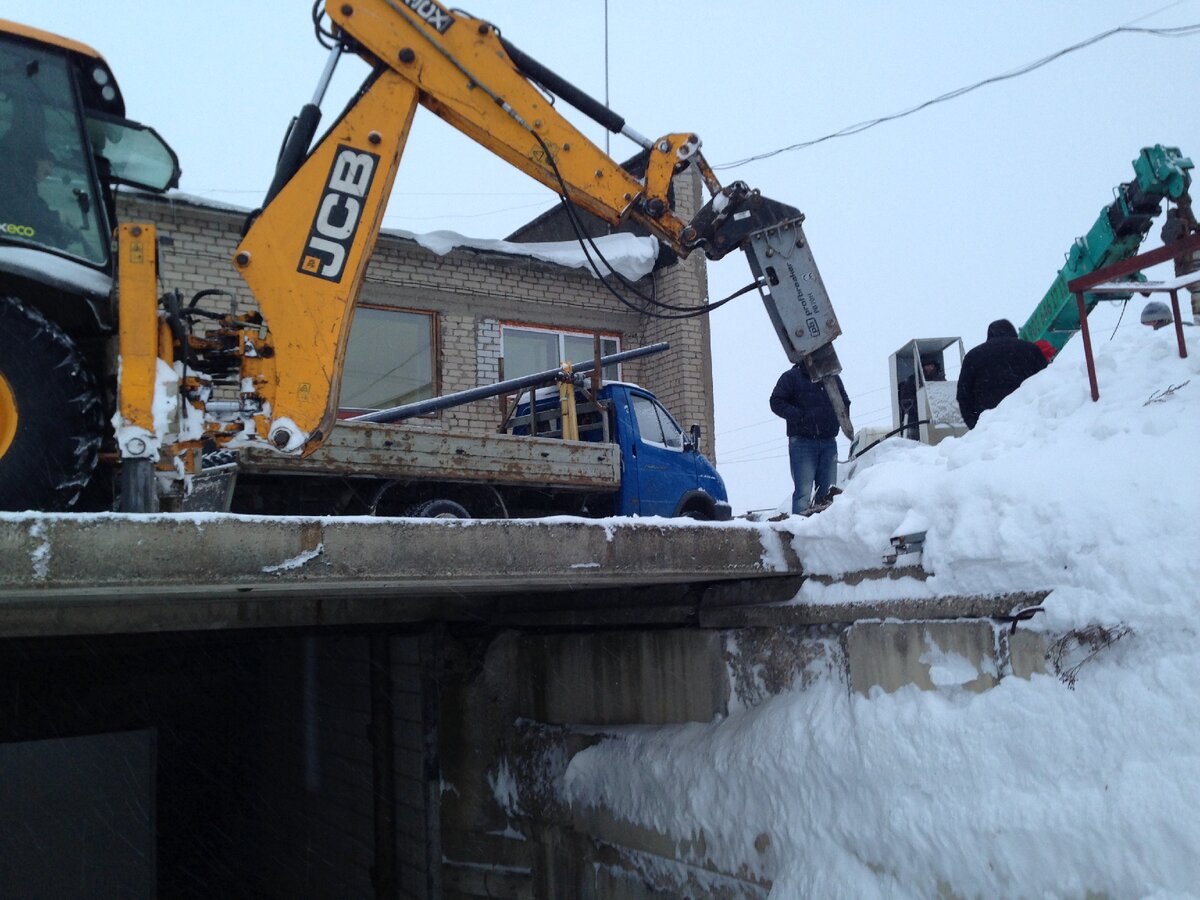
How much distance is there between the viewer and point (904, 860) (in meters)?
4.17

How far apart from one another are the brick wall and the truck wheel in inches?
165

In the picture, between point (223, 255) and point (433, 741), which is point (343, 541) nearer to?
point (433, 741)

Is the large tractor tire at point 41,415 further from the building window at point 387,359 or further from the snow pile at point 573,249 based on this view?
the snow pile at point 573,249

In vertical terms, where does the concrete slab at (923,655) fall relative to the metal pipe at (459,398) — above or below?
below

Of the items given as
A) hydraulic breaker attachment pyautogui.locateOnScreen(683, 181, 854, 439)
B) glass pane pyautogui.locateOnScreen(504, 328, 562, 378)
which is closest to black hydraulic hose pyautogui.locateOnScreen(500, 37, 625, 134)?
hydraulic breaker attachment pyautogui.locateOnScreen(683, 181, 854, 439)

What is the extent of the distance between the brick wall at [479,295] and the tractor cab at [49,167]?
536 cm

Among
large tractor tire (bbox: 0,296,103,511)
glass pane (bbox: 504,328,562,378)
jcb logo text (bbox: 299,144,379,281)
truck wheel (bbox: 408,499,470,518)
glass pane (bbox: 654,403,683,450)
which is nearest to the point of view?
large tractor tire (bbox: 0,296,103,511)

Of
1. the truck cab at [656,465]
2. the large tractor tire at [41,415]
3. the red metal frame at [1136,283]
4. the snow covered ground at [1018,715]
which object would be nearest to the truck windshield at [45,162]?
the large tractor tire at [41,415]

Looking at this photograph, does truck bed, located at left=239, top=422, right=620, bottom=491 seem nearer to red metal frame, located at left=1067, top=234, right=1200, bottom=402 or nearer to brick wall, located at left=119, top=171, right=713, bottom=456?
brick wall, located at left=119, top=171, right=713, bottom=456

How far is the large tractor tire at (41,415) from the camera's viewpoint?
4250 millimetres

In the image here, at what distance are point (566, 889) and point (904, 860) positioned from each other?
127 inches

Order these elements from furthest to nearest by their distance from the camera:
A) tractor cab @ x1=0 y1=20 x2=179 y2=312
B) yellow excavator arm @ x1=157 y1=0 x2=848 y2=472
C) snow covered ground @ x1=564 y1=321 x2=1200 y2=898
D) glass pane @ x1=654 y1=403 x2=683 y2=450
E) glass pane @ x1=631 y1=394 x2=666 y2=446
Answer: glass pane @ x1=654 y1=403 x2=683 y2=450
glass pane @ x1=631 y1=394 x2=666 y2=446
yellow excavator arm @ x1=157 y1=0 x2=848 y2=472
tractor cab @ x1=0 y1=20 x2=179 y2=312
snow covered ground @ x1=564 y1=321 x2=1200 y2=898

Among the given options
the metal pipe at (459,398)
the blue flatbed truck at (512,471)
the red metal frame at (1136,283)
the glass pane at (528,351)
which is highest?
the glass pane at (528,351)

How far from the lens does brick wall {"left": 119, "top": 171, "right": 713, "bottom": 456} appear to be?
10.4 m
